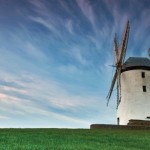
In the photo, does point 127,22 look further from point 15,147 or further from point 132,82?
point 15,147

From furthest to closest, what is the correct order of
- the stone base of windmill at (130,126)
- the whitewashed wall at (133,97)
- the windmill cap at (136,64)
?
the windmill cap at (136,64) < the whitewashed wall at (133,97) < the stone base of windmill at (130,126)

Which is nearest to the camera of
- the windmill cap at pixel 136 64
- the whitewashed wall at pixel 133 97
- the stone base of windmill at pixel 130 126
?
the stone base of windmill at pixel 130 126

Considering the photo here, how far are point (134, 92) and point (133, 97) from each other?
2.22 feet

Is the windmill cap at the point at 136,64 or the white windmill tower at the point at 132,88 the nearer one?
the white windmill tower at the point at 132,88

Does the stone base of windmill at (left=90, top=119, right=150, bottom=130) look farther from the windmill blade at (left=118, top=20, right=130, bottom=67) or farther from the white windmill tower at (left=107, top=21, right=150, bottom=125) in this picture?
the windmill blade at (left=118, top=20, right=130, bottom=67)

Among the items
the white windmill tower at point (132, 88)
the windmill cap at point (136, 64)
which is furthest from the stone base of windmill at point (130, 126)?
the windmill cap at point (136, 64)

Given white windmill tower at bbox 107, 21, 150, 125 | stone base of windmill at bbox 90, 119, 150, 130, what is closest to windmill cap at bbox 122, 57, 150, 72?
white windmill tower at bbox 107, 21, 150, 125

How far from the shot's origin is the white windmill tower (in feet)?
157

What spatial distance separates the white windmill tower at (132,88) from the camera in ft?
157

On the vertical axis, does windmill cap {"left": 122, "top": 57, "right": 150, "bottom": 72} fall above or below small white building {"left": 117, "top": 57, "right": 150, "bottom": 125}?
above

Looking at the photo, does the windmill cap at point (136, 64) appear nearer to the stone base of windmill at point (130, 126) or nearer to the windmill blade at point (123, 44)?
the windmill blade at point (123, 44)

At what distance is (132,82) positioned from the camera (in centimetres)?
4916

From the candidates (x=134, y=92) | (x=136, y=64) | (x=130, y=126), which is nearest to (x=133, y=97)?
(x=134, y=92)

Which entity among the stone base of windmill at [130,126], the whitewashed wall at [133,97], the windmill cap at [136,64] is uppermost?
the windmill cap at [136,64]
